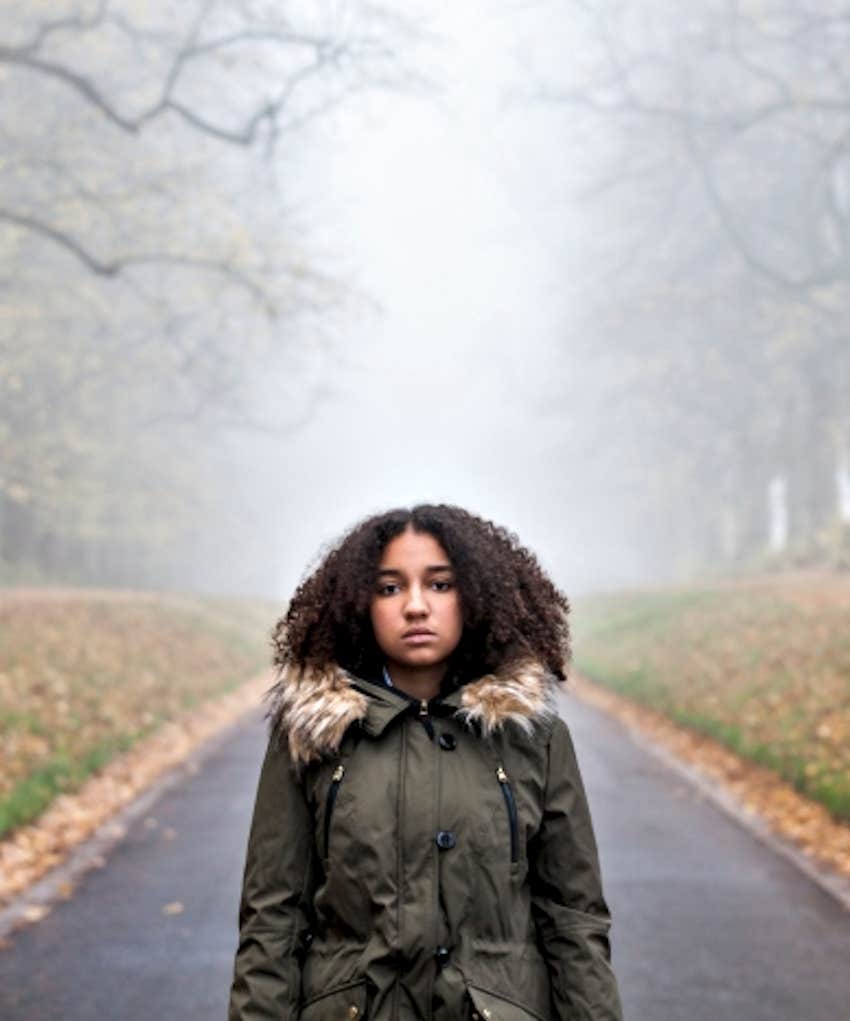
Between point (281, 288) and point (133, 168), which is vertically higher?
point (133, 168)

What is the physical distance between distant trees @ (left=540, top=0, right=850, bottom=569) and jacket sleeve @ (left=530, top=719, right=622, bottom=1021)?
16.5 meters

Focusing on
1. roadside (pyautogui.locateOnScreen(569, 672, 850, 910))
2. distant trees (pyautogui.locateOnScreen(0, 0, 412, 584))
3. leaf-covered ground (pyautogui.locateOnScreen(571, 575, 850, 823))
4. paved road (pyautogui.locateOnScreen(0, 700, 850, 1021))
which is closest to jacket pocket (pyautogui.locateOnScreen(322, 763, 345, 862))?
paved road (pyautogui.locateOnScreen(0, 700, 850, 1021))

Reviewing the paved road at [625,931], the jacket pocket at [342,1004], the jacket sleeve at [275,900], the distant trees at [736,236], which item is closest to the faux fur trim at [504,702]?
the jacket sleeve at [275,900]

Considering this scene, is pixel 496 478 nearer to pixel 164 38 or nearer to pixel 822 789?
pixel 164 38

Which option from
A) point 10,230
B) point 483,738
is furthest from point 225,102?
point 483,738

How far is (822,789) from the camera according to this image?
9461mm

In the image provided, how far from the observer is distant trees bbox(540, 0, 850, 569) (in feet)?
64.6

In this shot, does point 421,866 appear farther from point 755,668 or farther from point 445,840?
point 755,668

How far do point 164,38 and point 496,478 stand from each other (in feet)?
185

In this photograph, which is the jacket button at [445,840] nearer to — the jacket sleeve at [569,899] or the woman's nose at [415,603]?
the jacket sleeve at [569,899]

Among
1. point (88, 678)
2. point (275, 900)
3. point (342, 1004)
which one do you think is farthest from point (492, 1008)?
point (88, 678)

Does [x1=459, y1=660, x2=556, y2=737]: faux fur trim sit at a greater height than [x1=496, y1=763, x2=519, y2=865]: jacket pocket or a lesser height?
greater

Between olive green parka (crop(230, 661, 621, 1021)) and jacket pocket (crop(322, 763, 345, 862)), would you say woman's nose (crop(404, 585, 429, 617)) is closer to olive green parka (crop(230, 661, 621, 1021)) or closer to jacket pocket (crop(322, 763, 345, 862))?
olive green parka (crop(230, 661, 621, 1021))

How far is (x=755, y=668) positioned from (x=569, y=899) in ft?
41.3
